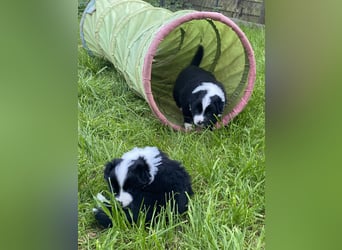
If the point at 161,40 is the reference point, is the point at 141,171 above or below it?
below

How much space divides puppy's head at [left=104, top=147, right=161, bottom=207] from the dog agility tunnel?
0.54 feet

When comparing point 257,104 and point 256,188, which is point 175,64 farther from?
point 256,188

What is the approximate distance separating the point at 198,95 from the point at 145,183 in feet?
1.73

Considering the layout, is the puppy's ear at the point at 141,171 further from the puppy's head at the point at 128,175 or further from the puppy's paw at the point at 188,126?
the puppy's paw at the point at 188,126

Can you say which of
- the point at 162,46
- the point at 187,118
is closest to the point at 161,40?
the point at 162,46

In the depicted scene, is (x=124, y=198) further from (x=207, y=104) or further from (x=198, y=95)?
(x=198, y=95)

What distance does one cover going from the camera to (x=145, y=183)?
1.18 m

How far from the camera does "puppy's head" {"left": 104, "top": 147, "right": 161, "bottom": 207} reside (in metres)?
1.17

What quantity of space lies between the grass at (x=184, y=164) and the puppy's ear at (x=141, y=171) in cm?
6
